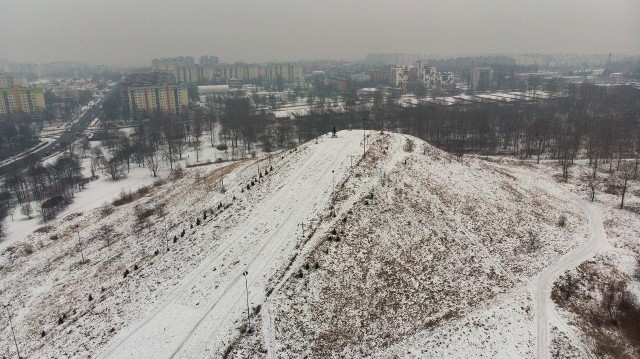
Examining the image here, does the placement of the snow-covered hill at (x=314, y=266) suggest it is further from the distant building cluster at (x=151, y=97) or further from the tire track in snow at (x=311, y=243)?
the distant building cluster at (x=151, y=97)

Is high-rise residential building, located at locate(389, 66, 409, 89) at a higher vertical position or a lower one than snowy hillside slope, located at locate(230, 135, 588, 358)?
higher

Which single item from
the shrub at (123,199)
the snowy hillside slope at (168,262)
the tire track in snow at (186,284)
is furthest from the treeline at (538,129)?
the shrub at (123,199)

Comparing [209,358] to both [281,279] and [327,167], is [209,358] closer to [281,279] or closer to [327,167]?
[281,279]

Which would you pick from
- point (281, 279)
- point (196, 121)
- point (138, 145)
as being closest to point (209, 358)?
point (281, 279)

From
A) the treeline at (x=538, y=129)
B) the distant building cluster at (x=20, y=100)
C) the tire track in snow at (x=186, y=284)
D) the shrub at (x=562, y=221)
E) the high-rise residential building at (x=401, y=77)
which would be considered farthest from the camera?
the high-rise residential building at (x=401, y=77)

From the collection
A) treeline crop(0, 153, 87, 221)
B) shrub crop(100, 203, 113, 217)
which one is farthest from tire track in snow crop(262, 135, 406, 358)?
treeline crop(0, 153, 87, 221)

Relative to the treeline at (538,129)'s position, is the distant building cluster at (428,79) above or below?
above

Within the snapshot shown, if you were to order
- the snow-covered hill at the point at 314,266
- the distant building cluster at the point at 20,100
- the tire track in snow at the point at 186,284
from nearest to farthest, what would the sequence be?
the tire track in snow at the point at 186,284 → the snow-covered hill at the point at 314,266 → the distant building cluster at the point at 20,100

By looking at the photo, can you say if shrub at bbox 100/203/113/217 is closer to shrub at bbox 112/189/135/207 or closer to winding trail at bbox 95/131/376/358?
shrub at bbox 112/189/135/207
